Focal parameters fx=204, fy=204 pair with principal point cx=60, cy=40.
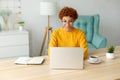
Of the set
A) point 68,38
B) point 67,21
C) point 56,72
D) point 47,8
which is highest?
point 47,8

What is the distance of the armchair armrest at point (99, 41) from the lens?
142 inches

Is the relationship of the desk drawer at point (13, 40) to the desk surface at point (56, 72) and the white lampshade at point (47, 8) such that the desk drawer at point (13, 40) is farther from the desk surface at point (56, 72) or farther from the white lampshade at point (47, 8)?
the desk surface at point (56, 72)

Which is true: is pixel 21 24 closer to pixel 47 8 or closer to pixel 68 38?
pixel 47 8

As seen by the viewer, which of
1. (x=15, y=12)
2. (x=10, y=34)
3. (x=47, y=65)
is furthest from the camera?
(x=15, y=12)

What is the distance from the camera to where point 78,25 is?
4.04m

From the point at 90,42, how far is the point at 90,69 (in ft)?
7.34

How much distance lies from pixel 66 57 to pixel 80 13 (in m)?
2.81

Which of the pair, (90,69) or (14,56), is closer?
(90,69)

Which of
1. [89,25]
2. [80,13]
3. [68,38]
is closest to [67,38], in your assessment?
[68,38]

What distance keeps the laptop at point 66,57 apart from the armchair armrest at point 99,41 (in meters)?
1.84

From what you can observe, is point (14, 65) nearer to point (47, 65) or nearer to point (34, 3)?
point (47, 65)

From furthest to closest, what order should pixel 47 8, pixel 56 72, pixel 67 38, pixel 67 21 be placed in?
pixel 47 8
pixel 67 38
pixel 67 21
pixel 56 72

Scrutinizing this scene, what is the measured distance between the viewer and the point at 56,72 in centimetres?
179

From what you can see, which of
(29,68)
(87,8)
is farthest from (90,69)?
(87,8)
